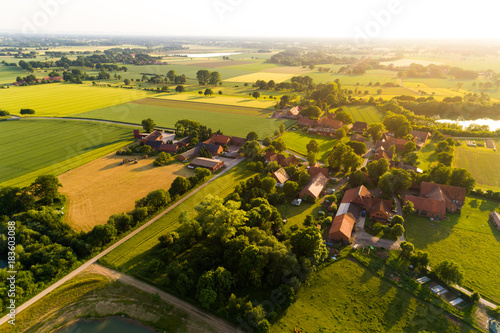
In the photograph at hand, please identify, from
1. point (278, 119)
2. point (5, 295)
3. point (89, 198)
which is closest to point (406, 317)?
point (5, 295)

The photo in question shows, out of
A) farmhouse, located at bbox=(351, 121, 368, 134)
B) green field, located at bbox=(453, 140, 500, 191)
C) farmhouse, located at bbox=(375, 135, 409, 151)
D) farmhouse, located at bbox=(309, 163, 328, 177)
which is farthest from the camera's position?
farmhouse, located at bbox=(351, 121, 368, 134)

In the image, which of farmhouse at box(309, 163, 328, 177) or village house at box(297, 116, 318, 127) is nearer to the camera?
farmhouse at box(309, 163, 328, 177)

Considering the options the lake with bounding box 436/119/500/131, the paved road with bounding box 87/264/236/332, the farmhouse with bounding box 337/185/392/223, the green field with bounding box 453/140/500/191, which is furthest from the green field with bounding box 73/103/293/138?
the lake with bounding box 436/119/500/131

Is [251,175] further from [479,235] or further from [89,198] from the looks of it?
[479,235]

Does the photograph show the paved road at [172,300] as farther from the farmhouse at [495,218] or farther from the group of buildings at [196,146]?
the farmhouse at [495,218]

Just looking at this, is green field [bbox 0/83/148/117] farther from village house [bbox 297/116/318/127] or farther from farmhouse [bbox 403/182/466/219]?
farmhouse [bbox 403/182/466/219]

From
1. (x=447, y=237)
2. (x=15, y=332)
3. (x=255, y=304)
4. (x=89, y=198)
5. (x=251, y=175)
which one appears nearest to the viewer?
(x=15, y=332)
